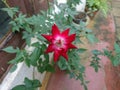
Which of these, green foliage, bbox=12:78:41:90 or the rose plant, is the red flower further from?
green foliage, bbox=12:78:41:90

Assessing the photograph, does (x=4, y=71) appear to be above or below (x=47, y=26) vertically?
below

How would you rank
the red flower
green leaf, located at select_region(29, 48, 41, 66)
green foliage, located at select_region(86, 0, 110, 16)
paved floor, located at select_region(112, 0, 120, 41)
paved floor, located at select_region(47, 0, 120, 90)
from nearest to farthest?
1. the red flower
2. green leaf, located at select_region(29, 48, 41, 66)
3. paved floor, located at select_region(47, 0, 120, 90)
4. green foliage, located at select_region(86, 0, 110, 16)
5. paved floor, located at select_region(112, 0, 120, 41)

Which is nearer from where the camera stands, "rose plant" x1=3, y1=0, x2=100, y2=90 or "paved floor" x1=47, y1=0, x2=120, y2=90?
"rose plant" x1=3, y1=0, x2=100, y2=90

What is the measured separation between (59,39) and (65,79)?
0.86m

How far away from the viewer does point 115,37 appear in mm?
2158

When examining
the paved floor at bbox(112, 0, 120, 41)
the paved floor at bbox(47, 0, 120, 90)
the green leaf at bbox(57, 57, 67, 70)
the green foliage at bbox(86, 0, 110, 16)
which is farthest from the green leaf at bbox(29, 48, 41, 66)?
the paved floor at bbox(112, 0, 120, 41)

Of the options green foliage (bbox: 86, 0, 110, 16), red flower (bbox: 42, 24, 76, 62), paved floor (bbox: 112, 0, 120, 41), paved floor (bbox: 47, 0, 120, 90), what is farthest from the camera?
paved floor (bbox: 112, 0, 120, 41)

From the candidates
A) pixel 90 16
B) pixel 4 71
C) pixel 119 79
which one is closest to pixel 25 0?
pixel 4 71

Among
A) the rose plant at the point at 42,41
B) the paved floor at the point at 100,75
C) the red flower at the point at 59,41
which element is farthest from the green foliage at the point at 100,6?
the red flower at the point at 59,41

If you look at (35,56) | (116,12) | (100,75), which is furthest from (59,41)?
(116,12)

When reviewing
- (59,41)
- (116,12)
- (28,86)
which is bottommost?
(116,12)

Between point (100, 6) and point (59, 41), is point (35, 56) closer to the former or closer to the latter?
point (59, 41)

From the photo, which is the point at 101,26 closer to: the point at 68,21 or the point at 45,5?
the point at 45,5

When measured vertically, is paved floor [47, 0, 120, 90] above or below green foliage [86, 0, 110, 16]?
below
